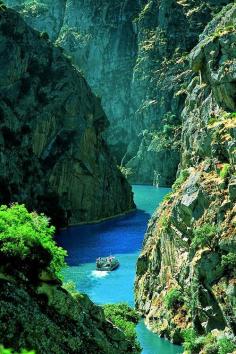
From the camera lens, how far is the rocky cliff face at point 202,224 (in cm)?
5300

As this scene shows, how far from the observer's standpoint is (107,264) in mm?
94688

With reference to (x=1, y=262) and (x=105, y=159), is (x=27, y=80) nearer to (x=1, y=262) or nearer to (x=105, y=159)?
(x=105, y=159)

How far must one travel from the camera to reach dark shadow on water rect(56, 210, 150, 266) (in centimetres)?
10844

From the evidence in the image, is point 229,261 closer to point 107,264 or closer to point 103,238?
point 107,264

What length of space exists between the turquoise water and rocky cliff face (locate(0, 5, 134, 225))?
26.4 ft

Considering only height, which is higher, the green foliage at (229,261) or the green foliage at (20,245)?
the green foliage at (20,245)

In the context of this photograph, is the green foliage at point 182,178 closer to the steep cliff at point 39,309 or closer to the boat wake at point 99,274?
the boat wake at point 99,274

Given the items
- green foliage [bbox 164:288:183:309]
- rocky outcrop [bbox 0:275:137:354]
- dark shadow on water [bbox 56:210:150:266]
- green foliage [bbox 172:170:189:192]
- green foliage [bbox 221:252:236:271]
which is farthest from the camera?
dark shadow on water [bbox 56:210:150:266]

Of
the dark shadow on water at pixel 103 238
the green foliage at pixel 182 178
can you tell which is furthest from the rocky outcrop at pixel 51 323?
the dark shadow on water at pixel 103 238

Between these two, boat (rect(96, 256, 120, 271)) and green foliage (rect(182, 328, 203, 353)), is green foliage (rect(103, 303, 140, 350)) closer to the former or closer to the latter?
green foliage (rect(182, 328, 203, 353))

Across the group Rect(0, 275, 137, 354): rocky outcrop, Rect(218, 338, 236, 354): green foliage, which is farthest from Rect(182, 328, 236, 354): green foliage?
Rect(0, 275, 137, 354): rocky outcrop

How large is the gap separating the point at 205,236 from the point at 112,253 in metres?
55.3

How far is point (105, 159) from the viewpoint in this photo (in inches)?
6329

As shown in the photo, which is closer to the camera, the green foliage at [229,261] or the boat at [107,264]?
the green foliage at [229,261]
